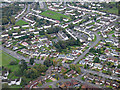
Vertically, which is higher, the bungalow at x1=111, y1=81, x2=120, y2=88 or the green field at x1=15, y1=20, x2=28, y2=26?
the green field at x1=15, y1=20, x2=28, y2=26

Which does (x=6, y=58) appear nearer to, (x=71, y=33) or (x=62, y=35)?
(x=62, y=35)

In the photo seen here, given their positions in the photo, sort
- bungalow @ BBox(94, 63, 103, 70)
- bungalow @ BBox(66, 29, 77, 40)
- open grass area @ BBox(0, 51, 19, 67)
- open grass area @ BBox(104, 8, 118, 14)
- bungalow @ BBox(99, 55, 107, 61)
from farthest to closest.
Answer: open grass area @ BBox(104, 8, 118, 14) < bungalow @ BBox(66, 29, 77, 40) < bungalow @ BBox(99, 55, 107, 61) < open grass area @ BBox(0, 51, 19, 67) < bungalow @ BBox(94, 63, 103, 70)

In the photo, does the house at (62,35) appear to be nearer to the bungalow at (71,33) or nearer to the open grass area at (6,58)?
the bungalow at (71,33)

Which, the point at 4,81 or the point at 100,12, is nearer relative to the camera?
the point at 4,81

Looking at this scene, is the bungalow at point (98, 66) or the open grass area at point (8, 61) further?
the bungalow at point (98, 66)

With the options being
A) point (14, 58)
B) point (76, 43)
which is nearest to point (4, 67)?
point (14, 58)

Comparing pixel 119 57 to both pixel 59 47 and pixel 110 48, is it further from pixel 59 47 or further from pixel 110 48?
pixel 59 47

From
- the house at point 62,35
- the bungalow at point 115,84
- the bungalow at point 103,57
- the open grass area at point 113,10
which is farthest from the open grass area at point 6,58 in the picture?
the open grass area at point 113,10

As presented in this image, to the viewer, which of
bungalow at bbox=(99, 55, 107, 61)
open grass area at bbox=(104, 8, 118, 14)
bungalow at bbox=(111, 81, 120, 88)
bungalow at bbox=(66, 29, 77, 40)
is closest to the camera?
bungalow at bbox=(111, 81, 120, 88)

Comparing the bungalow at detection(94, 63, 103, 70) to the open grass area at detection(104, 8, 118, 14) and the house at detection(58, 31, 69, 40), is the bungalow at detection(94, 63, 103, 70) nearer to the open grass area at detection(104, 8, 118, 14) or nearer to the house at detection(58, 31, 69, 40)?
the house at detection(58, 31, 69, 40)

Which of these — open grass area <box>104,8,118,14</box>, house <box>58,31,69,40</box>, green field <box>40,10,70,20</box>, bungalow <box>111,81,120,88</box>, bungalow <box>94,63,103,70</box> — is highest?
open grass area <box>104,8,118,14</box>

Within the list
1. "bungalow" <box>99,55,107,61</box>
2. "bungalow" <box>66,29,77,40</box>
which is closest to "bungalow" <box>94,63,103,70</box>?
"bungalow" <box>99,55,107,61</box>
